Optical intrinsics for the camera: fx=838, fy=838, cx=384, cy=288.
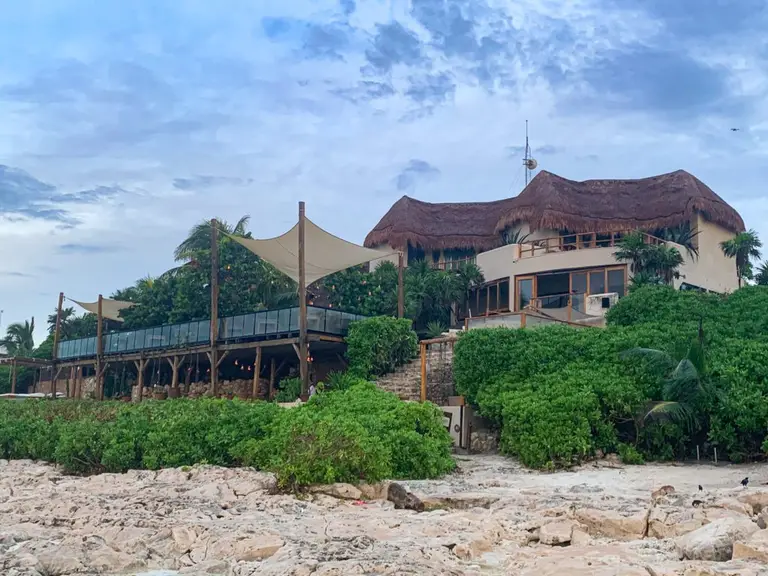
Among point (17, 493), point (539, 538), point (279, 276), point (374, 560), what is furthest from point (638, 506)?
point (279, 276)

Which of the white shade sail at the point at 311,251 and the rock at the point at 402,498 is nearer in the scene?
the rock at the point at 402,498

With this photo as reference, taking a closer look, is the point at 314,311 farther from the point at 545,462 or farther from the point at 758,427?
the point at 758,427

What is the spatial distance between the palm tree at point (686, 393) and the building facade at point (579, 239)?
9952 mm

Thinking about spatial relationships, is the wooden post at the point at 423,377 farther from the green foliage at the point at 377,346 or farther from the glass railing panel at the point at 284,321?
the glass railing panel at the point at 284,321

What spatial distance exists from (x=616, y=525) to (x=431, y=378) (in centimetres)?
1158

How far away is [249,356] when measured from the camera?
26.7 metres

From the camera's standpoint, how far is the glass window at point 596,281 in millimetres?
26625

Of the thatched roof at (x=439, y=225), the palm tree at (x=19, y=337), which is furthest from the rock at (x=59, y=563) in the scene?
the palm tree at (x=19, y=337)

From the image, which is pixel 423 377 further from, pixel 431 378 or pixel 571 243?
pixel 571 243

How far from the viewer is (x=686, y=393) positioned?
14.7m

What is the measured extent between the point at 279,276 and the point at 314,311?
7.67m

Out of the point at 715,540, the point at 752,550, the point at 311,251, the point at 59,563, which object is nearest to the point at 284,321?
the point at 311,251

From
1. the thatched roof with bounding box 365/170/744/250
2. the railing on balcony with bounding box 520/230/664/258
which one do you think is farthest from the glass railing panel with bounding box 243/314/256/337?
the railing on balcony with bounding box 520/230/664/258

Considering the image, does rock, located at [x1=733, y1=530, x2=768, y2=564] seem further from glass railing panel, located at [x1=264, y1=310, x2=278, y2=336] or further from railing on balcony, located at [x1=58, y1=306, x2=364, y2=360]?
glass railing panel, located at [x1=264, y1=310, x2=278, y2=336]
